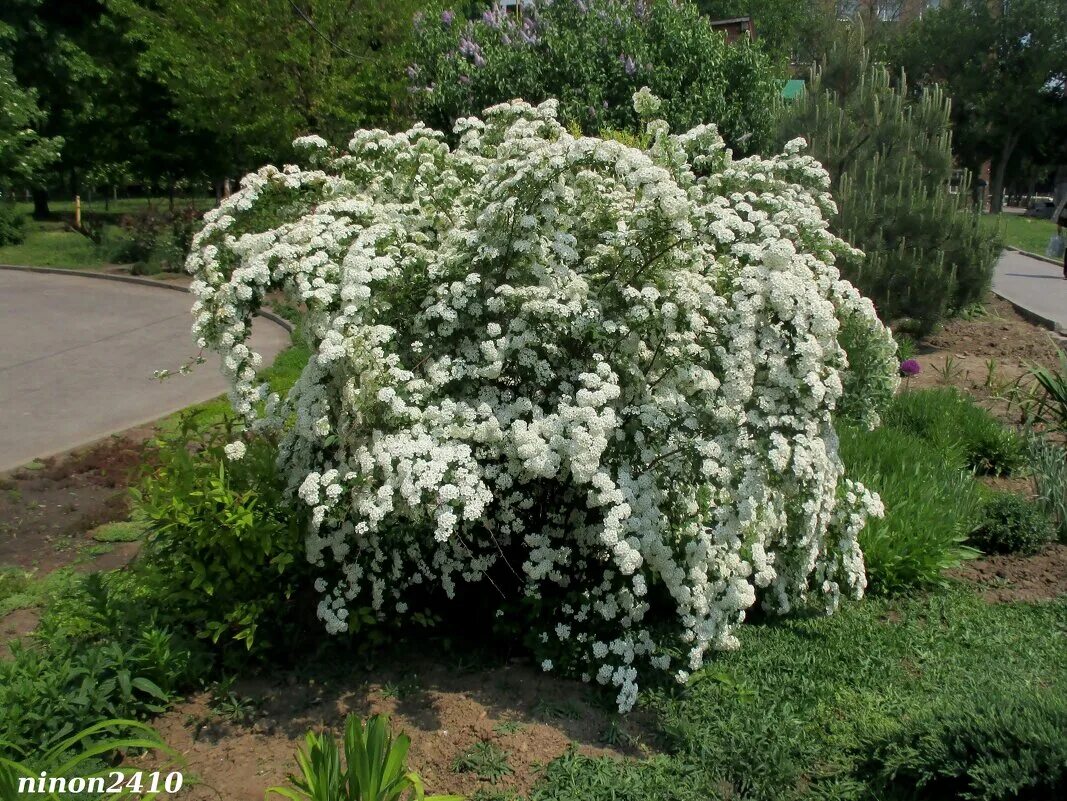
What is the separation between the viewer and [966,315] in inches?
488

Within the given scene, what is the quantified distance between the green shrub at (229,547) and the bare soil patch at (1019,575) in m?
3.65

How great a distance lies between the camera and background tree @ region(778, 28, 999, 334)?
10031mm

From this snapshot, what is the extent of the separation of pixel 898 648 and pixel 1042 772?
1.44 m

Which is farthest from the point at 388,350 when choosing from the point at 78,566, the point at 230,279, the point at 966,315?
the point at 966,315

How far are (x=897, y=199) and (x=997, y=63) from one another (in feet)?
137

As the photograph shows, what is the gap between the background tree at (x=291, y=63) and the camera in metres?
14.6

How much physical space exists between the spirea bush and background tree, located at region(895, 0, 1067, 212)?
44925 mm

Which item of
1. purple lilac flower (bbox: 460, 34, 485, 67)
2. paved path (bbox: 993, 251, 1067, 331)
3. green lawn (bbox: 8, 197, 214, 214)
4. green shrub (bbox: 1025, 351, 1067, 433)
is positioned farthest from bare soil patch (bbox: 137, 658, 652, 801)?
green lawn (bbox: 8, 197, 214, 214)

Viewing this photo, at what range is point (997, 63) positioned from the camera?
44.7m

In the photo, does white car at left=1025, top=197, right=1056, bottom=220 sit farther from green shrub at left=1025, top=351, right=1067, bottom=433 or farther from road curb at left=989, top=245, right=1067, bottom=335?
green shrub at left=1025, top=351, right=1067, bottom=433

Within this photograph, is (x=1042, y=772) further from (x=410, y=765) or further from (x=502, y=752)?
(x=410, y=765)

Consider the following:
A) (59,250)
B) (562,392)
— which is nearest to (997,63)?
(59,250)

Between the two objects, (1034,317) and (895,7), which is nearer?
(1034,317)

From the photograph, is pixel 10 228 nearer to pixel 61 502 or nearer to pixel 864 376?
pixel 61 502
